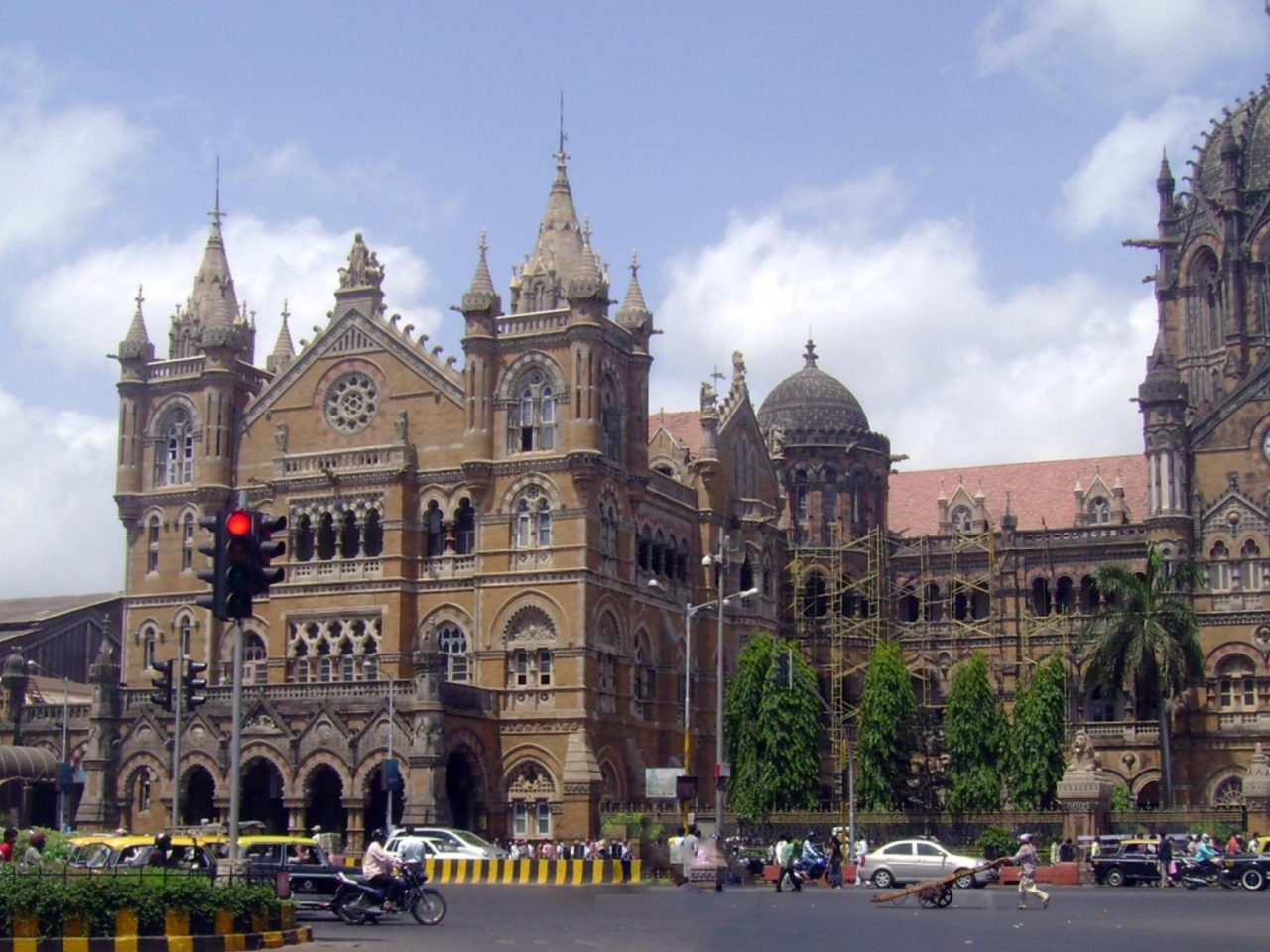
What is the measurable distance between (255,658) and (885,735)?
25012 millimetres

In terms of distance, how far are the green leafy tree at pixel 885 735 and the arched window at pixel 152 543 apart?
29165 millimetres

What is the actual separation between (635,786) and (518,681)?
639cm

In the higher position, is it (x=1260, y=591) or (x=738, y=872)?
(x=1260, y=591)

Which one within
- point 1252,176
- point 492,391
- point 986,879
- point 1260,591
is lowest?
point 986,879

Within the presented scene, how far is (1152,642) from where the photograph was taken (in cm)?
7725

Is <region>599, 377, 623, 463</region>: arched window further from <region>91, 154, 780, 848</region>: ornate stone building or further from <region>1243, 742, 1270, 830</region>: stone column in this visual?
<region>1243, 742, 1270, 830</region>: stone column

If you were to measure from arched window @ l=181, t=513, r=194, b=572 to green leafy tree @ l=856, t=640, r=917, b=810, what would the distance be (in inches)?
1083

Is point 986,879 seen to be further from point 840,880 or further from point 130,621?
point 130,621

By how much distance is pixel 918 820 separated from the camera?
6962 centimetres

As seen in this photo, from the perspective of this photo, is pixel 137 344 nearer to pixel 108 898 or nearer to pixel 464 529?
pixel 464 529

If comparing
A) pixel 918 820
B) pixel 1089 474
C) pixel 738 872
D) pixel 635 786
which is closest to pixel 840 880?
pixel 738 872

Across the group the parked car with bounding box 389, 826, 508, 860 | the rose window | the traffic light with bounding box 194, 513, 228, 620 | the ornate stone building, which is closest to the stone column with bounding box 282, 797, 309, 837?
the ornate stone building

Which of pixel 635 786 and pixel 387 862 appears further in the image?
pixel 635 786

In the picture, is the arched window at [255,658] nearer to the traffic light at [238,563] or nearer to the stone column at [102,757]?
the stone column at [102,757]
